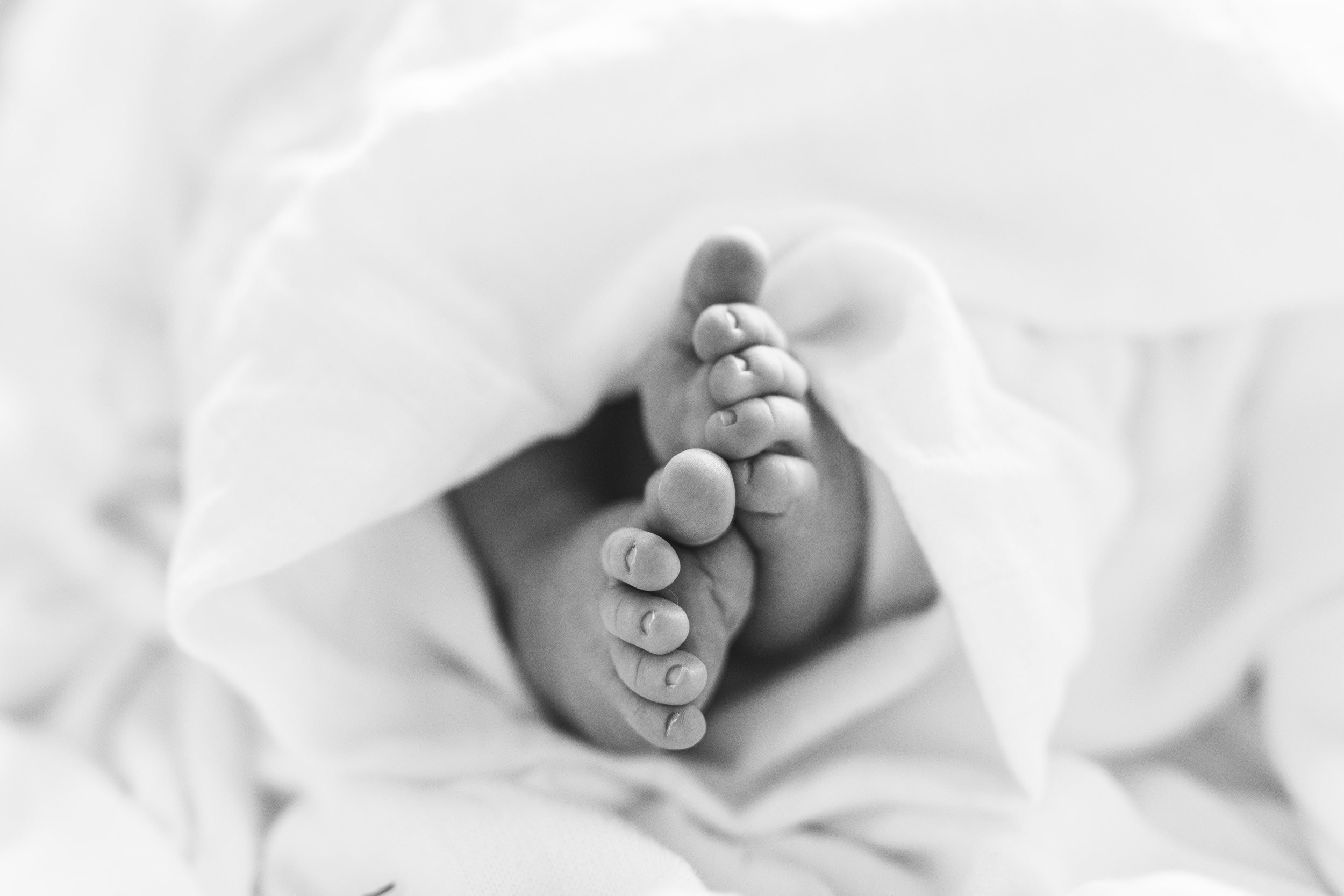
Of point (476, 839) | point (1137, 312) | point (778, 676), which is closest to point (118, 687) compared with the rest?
point (476, 839)

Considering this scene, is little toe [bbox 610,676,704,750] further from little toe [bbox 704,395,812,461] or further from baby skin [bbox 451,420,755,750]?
little toe [bbox 704,395,812,461]

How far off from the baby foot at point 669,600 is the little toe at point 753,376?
4 cm

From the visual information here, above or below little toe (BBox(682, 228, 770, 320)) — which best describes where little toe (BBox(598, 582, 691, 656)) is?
below

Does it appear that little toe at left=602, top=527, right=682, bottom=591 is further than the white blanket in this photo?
No

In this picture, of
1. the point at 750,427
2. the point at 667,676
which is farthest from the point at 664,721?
the point at 750,427

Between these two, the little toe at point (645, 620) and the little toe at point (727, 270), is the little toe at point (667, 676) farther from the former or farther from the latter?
the little toe at point (727, 270)

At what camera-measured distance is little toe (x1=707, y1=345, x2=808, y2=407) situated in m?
0.51

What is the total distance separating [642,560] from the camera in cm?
48

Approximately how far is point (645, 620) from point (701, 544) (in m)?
0.05

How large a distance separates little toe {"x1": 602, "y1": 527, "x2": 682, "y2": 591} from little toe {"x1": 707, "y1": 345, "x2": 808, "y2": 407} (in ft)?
0.23

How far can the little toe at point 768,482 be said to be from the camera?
50cm

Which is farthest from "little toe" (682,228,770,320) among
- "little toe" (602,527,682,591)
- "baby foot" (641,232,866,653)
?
"little toe" (602,527,682,591)

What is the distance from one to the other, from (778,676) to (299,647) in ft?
0.86

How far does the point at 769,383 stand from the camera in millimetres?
511
